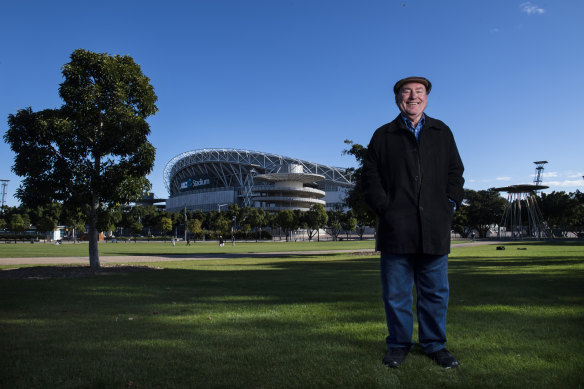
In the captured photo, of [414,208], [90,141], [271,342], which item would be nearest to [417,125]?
[414,208]

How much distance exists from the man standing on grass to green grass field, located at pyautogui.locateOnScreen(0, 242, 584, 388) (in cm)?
35

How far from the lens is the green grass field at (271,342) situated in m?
3.05

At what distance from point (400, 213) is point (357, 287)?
5444mm

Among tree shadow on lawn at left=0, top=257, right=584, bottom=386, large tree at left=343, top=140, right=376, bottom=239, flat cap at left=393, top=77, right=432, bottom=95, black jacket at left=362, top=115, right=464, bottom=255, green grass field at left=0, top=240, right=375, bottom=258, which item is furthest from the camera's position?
green grass field at left=0, top=240, right=375, bottom=258

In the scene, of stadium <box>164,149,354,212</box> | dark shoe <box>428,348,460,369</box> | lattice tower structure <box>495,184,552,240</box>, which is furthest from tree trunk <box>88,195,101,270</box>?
stadium <box>164,149,354,212</box>

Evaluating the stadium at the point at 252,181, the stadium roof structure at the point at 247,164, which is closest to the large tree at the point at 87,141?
the stadium at the point at 252,181

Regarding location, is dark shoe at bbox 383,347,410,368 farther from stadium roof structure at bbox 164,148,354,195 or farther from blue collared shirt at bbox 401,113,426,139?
stadium roof structure at bbox 164,148,354,195

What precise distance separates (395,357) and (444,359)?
0.39 m

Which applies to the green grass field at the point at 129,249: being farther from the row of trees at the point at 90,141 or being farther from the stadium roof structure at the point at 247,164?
the stadium roof structure at the point at 247,164

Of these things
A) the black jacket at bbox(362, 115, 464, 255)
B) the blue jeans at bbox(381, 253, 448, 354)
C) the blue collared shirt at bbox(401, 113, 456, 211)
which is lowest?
the blue jeans at bbox(381, 253, 448, 354)

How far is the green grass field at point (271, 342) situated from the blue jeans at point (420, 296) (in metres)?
0.23

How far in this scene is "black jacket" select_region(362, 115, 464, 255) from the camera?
11.9ft

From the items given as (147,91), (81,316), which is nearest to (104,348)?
(81,316)

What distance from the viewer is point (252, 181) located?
445 feet
